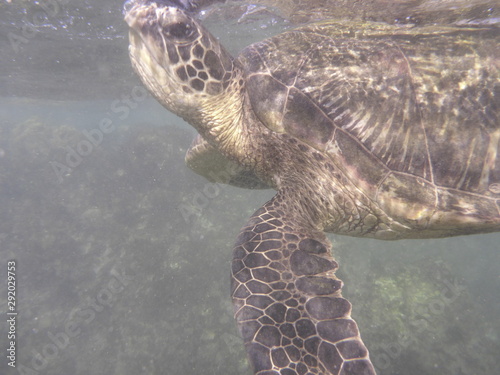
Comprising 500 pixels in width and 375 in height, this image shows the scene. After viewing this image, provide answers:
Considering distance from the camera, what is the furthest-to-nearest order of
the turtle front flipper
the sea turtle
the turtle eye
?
the turtle eye → the sea turtle → the turtle front flipper

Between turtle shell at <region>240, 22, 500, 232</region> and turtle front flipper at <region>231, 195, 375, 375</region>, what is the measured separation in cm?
94

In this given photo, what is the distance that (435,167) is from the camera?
8.41ft

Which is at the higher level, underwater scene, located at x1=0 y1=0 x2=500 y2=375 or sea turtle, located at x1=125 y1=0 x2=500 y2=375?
sea turtle, located at x1=125 y1=0 x2=500 y2=375

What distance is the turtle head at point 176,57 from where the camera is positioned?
252 centimetres

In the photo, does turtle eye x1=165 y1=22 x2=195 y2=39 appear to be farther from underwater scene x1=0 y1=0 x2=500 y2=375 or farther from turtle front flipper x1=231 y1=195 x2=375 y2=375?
Answer: underwater scene x1=0 y1=0 x2=500 y2=375

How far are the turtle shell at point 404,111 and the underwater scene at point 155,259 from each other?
314 centimetres

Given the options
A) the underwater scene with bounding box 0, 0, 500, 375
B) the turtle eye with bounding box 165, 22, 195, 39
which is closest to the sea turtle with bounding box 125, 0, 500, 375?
the turtle eye with bounding box 165, 22, 195, 39

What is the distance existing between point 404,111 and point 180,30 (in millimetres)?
2400

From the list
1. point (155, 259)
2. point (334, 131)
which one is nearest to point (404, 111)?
point (334, 131)

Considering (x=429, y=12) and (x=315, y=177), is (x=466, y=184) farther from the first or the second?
(x=429, y=12)

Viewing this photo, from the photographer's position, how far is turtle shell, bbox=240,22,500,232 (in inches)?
99.8

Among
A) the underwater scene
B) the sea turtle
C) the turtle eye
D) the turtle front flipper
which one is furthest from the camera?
the underwater scene

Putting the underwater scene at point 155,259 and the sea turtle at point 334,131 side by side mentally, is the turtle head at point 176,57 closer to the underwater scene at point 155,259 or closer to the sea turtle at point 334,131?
the sea turtle at point 334,131

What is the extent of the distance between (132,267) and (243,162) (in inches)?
339
